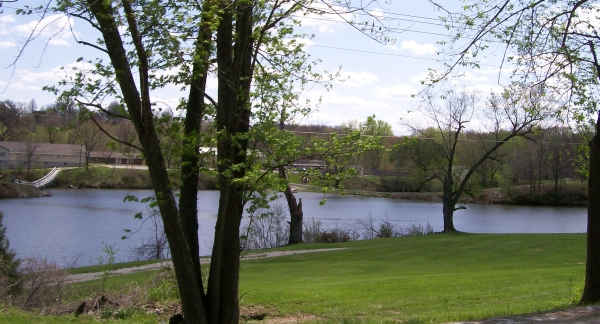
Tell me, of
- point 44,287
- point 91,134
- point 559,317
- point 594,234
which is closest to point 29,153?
point 91,134

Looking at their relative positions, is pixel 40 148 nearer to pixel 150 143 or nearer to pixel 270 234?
pixel 270 234

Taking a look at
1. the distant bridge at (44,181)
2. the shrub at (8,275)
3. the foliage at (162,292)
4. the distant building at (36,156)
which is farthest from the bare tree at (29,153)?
the foliage at (162,292)

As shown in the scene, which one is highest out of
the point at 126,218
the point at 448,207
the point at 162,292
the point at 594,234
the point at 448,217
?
the point at 594,234

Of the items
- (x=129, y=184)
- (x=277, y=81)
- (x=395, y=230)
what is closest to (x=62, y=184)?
(x=129, y=184)

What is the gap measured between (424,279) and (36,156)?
44.3 meters

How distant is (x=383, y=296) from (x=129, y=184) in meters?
41.9

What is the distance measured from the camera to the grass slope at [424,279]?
10.9m

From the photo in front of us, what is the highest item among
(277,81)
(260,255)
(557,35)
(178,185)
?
(557,35)

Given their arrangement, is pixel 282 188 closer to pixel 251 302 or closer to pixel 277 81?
pixel 277 81

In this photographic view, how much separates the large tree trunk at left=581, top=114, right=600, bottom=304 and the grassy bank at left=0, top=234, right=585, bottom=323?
0.96 meters

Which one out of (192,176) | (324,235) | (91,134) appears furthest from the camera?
(324,235)

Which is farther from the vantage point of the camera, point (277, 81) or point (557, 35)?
point (557, 35)

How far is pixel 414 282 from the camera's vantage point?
14859 millimetres

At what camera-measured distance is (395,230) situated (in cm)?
3816
